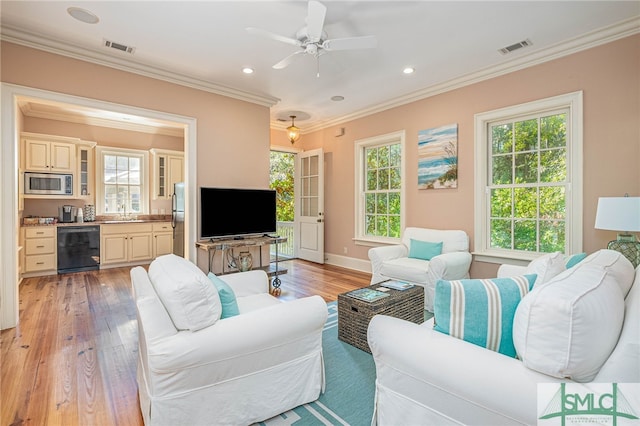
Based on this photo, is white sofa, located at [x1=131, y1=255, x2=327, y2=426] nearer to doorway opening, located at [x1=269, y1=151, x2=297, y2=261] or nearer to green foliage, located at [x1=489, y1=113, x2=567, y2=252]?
green foliage, located at [x1=489, y1=113, x2=567, y2=252]

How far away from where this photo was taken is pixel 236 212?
14.3 ft


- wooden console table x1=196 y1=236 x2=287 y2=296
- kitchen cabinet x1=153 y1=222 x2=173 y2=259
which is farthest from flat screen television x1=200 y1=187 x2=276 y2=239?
kitchen cabinet x1=153 y1=222 x2=173 y2=259

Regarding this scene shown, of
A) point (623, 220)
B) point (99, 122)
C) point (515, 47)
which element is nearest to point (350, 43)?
point (515, 47)

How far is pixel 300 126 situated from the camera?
6.59 m

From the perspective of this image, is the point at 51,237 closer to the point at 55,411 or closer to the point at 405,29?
the point at 55,411

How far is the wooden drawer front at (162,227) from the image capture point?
6259 millimetres

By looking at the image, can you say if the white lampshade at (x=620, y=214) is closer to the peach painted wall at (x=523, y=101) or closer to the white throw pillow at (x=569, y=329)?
the peach painted wall at (x=523, y=101)

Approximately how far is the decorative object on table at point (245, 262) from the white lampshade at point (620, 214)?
3851mm

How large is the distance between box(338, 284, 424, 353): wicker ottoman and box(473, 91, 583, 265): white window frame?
162 centimetres

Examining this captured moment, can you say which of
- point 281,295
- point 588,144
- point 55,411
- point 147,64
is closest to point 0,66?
point 147,64

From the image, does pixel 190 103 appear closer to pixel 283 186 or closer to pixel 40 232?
pixel 40 232

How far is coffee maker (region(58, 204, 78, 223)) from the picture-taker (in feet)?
18.4

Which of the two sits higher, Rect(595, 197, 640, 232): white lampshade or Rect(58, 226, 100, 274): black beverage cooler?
Rect(595, 197, 640, 232): white lampshade

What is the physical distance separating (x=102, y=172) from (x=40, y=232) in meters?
1.51
